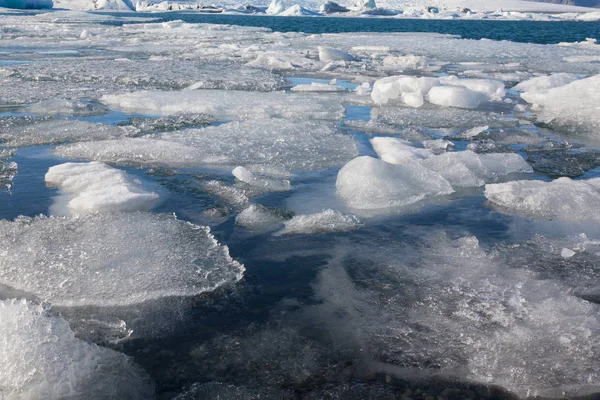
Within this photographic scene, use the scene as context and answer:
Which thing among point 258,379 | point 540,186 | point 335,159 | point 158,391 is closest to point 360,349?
point 258,379

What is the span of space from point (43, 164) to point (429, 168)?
3224 millimetres

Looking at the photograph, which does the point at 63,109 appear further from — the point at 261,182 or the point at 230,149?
the point at 261,182

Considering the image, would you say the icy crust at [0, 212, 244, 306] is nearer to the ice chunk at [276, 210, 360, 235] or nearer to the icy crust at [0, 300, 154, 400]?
the icy crust at [0, 300, 154, 400]

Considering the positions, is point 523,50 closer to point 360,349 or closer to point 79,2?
point 360,349

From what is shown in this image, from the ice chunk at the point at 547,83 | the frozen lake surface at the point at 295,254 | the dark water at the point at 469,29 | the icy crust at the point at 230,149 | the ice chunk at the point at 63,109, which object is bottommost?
the frozen lake surface at the point at 295,254

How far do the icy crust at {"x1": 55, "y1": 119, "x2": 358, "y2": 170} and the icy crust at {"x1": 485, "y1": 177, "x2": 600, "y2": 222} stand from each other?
4.84 ft

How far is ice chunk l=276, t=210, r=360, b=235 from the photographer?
331 centimetres

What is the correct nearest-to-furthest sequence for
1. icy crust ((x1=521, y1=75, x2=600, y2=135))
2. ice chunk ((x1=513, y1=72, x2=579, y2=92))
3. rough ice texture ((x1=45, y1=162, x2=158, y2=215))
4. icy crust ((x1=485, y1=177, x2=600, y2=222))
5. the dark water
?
rough ice texture ((x1=45, y1=162, x2=158, y2=215)) < icy crust ((x1=485, y1=177, x2=600, y2=222)) < icy crust ((x1=521, y1=75, x2=600, y2=135)) < ice chunk ((x1=513, y1=72, x2=579, y2=92)) < the dark water

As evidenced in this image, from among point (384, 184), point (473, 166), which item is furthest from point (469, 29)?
point (384, 184)

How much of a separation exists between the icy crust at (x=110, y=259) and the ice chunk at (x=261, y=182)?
907 mm

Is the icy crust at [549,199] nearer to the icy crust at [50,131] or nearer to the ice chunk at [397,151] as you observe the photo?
the ice chunk at [397,151]

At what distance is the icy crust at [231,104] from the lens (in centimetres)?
662

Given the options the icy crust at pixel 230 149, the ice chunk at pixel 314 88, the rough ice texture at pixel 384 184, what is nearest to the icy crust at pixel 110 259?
the rough ice texture at pixel 384 184

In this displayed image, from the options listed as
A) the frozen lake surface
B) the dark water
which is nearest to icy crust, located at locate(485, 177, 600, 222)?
the frozen lake surface
